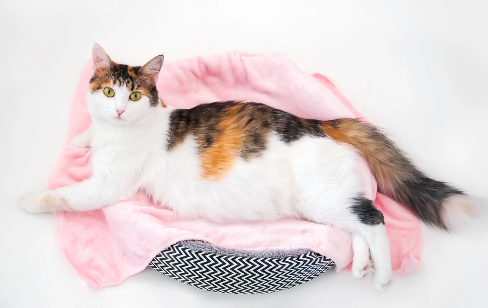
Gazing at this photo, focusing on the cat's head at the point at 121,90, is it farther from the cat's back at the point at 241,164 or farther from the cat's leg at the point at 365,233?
the cat's leg at the point at 365,233

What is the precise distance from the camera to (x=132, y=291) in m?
1.71

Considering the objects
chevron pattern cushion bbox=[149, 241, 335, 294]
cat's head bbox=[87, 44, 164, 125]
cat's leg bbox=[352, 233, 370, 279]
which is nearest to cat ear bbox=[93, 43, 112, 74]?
cat's head bbox=[87, 44, 164, 125]

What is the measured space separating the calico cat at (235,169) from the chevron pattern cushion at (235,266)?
0.25 m

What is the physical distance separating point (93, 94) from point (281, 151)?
0.85 metres

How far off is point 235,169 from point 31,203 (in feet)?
3.03

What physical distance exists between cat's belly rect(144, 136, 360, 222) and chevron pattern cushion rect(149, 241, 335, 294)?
0.25 metres

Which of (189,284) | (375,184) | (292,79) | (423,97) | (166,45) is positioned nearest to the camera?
(189,284)

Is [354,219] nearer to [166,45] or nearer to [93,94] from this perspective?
[93,94]

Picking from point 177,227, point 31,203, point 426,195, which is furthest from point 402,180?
point 31,203

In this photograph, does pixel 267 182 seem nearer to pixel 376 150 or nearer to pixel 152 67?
pixel 376 150

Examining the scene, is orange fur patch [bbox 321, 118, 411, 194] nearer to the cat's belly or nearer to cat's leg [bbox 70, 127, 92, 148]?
the cat's belly

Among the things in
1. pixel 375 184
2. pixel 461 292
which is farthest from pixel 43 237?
pixel 461 292

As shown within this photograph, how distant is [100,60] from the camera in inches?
69.4

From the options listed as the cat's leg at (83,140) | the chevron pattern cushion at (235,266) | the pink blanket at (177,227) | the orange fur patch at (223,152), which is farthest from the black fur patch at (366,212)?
the cat's leg at (83,140)
